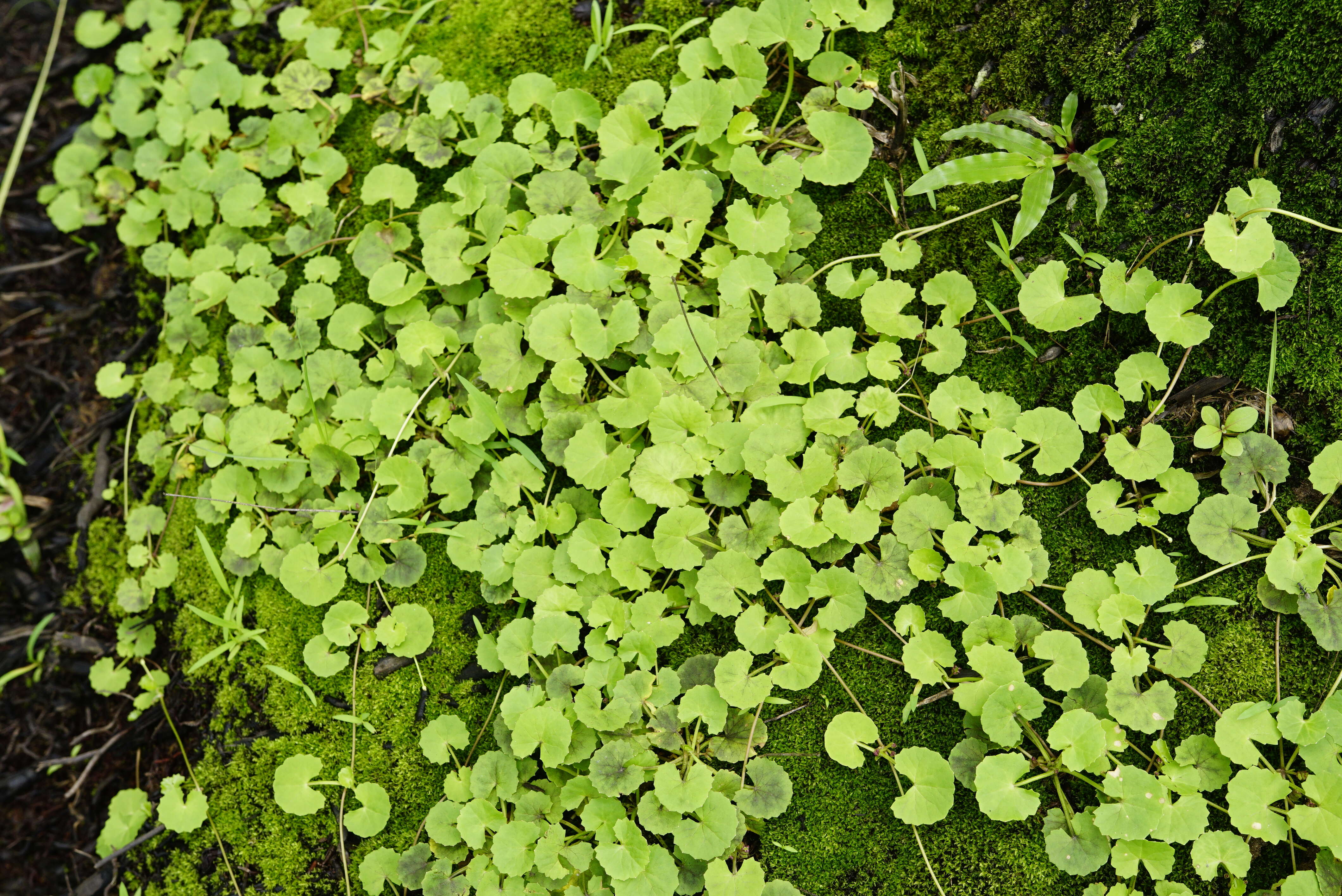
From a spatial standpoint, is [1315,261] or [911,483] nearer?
[1315,261]

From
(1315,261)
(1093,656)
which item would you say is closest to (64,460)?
(1093,656)

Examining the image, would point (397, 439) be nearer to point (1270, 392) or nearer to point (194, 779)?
point (194, 779)

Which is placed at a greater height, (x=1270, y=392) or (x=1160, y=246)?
(x=1160, y=246)

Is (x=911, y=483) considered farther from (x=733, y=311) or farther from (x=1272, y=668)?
(x=1272, y=668)

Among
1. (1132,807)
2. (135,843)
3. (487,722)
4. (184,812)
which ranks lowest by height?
(135,843)

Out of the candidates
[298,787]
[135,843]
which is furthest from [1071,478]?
[135,843]

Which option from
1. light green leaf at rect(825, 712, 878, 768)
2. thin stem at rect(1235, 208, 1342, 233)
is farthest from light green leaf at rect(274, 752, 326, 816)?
thin stem at rect(1235, 208, 1342, 233)
